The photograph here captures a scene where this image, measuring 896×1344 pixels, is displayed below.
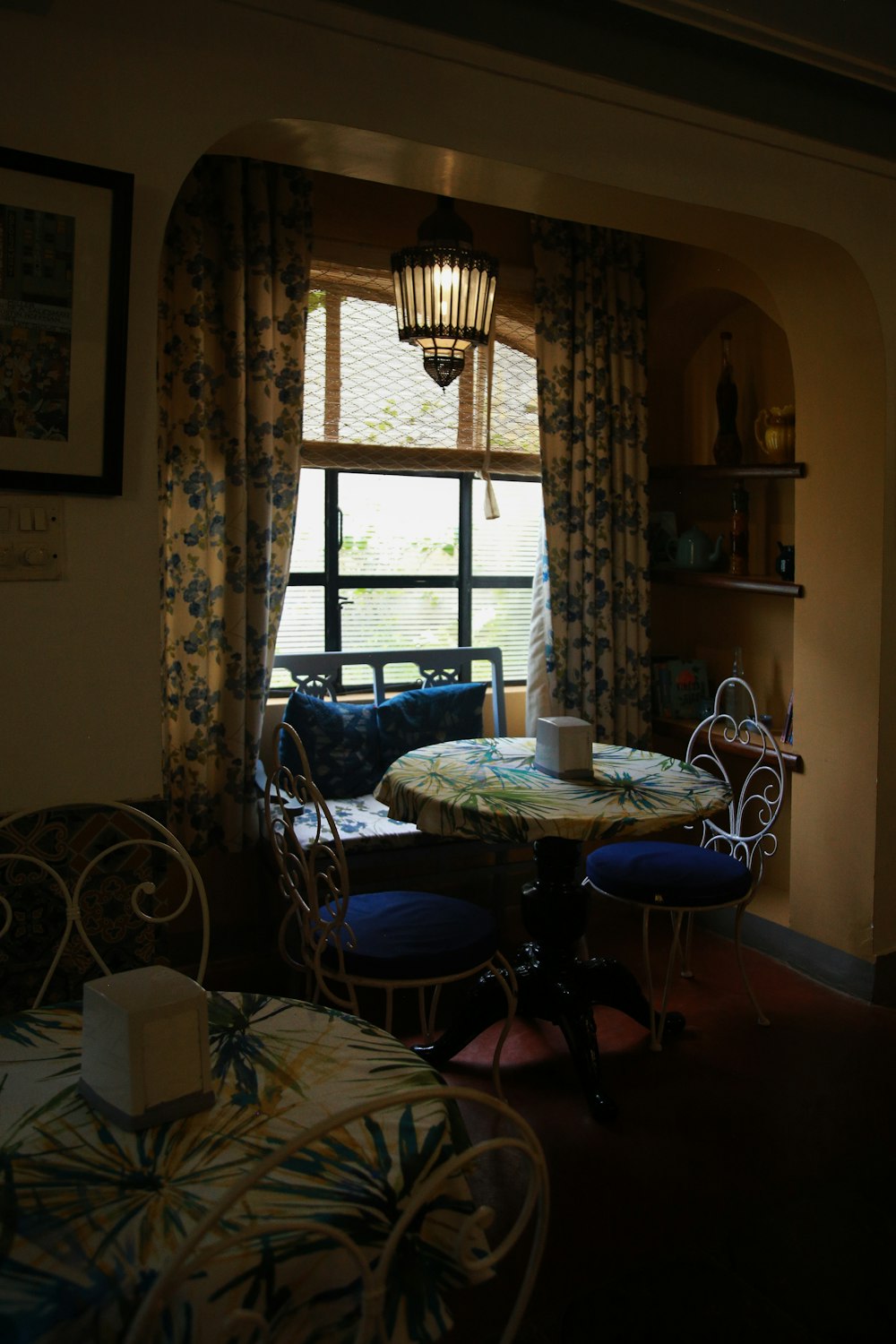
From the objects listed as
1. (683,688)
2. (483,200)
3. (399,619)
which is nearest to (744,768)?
(683,688)

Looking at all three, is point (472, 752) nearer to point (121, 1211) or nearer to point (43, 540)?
point (43, 540)

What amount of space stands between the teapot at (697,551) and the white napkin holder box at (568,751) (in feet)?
4.67

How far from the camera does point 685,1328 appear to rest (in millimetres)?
1934

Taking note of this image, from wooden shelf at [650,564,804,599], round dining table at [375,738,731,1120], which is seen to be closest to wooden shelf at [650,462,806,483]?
wooden shelf at [650,564,804,599]

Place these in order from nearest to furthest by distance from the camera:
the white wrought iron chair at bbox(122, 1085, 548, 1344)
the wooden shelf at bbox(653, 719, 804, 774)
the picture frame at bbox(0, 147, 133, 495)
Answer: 1. the white wrought iron chair at bbox(122, 1085, 548, 1344)
2. the picture frame at bbox(0, 147, 133, 495)
3. the wooden shelf at bbox(653, 719, 804, 774)

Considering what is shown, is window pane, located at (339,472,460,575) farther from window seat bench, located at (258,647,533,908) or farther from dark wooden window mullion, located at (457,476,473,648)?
window seat bench, located at (258,647,533,908)

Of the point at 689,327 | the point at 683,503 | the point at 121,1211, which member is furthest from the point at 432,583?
the point at 121,1211

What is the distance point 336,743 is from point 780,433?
186cm

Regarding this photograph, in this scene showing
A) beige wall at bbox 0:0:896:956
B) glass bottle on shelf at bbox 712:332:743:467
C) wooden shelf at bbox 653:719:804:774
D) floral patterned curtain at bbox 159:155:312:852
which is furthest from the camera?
glass bottle on shelf at bbox 712:332:743:467

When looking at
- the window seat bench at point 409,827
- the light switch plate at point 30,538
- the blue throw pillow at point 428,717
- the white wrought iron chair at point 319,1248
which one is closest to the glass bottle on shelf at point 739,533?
the window seat bench at point 409,827

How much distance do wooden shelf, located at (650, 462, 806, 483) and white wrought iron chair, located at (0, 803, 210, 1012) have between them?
236cm

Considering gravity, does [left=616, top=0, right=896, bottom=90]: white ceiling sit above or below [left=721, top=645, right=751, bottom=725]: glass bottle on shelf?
above

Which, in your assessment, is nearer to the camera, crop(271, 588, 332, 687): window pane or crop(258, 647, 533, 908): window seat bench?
crop(258, 647, 533, 908): window seat bench

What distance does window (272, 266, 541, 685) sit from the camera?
363 cm
